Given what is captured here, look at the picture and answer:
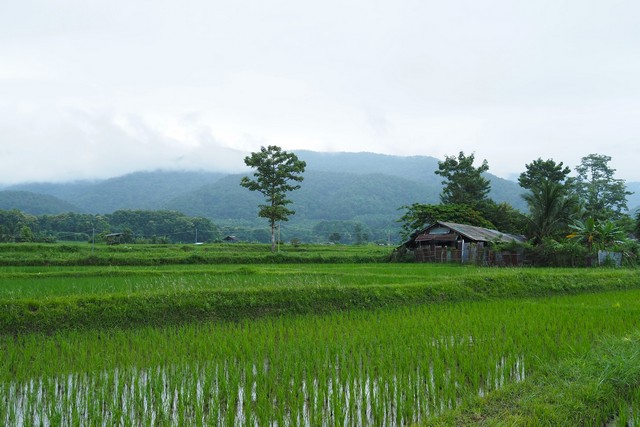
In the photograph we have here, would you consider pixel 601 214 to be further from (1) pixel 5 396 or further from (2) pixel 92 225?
(2) pixel 92 225

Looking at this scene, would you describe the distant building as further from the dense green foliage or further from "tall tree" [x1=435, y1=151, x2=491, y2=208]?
"tall tree" [x1=435, y1=151, x2=491, y2=208]

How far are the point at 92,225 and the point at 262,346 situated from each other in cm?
5463

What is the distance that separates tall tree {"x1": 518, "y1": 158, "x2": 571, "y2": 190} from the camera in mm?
35719

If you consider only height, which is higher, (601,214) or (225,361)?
(601,214)

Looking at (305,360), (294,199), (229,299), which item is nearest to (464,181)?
(229,299)

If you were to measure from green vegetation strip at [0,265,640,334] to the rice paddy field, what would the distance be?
0.03 m

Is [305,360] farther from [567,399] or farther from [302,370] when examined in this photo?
[567,399]

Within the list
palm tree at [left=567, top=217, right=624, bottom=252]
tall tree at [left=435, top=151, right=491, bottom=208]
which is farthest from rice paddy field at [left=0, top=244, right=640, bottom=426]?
tall tree at [left=435, top=151, right=491, bottom=208]

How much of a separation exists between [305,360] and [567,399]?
100 inches

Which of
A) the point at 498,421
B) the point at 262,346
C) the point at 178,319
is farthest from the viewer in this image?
the point at 178,319

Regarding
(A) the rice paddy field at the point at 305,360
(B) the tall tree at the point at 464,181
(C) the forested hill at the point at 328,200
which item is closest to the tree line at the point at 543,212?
(B) the tall tree at the point at 464,181

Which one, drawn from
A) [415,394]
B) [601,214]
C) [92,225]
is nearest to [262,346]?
[415,394]

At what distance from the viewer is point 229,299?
28.8 feet

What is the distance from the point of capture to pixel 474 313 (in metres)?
8.53
